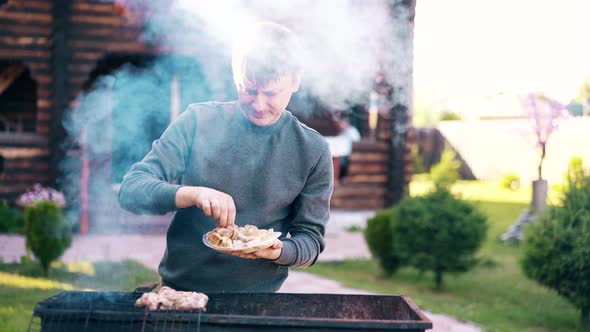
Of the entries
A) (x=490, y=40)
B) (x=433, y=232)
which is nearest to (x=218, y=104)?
(x=490, y=40)

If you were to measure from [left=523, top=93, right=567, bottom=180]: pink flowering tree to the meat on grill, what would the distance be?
836 centimetres

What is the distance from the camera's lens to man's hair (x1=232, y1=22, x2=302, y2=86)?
2.20 m

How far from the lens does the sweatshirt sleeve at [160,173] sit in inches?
80.1

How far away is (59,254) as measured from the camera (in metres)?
6.38

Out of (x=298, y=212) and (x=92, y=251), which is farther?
(x=92, y=251)

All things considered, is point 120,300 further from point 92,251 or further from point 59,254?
point 92,251

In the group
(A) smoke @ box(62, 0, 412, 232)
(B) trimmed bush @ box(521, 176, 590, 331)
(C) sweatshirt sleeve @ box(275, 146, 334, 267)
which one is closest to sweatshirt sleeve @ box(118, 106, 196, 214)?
(C) sweatshirt sleeve @ box(275, 146, 334, 267)

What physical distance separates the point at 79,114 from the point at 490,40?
6.07 meters

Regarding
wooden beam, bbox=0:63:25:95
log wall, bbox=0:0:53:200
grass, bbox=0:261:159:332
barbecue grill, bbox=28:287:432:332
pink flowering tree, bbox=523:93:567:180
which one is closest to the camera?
barbecue grill, bbox=28:287:432:332

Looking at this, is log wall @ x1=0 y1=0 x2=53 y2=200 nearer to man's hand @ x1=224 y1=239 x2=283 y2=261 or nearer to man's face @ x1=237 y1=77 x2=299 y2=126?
man's face @ x1=237 y1=77 x2=299 y2=126

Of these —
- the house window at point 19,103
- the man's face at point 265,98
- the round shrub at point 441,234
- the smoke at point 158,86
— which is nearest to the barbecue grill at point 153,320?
the man's face at point 265,98

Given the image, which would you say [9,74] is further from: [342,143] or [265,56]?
[265,56]

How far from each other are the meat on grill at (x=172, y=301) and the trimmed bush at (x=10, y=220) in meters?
7.19

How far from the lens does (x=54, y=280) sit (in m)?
6.07
